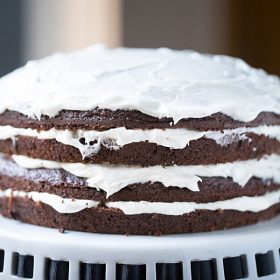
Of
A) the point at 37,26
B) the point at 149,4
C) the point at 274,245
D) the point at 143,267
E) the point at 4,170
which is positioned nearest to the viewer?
the point at 143,267

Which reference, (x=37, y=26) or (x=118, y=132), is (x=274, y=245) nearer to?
(x=118, y=132)

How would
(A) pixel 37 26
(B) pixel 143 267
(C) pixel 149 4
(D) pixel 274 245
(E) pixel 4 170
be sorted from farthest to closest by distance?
1. (C) pixel 149 4
2. (A) pixel 37 26
3. (E) pixel 4 170
4. (D) pixel 274 245
5. (B) pixel 143 267

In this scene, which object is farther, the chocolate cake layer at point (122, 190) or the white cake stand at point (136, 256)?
the chocolate cake layer at point (122, 190)

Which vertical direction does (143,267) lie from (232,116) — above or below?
below

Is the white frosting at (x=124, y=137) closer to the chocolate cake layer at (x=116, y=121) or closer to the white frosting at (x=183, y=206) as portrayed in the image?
the chocolate cake layer at (x=116, y=121)

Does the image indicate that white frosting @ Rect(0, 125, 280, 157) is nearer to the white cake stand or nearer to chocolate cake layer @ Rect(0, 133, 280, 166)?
chocolate cake layer @ Rect(0, 133, 280, 166)

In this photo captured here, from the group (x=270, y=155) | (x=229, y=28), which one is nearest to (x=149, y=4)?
(x=229, y=28)

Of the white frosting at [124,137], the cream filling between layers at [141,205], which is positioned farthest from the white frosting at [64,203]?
the white frosting at [124,137]
